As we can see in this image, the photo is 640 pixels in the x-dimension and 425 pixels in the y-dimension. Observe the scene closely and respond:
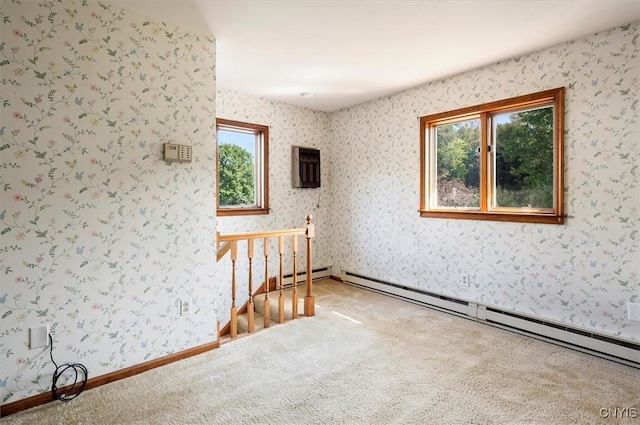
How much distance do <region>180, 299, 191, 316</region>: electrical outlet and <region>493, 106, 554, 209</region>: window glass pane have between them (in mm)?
2819

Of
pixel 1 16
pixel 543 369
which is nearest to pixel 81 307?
pixel 1 16

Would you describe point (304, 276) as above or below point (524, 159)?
below

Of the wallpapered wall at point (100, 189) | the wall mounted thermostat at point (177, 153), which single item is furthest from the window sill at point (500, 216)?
the wall mounted thermostat at point (177, 153)

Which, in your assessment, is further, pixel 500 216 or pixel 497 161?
pixel 497 161

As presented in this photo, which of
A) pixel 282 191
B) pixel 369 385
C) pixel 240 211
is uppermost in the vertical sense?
pixel 282 191

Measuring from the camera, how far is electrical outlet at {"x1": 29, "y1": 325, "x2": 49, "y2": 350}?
1910 mm

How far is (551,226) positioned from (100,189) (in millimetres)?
3326

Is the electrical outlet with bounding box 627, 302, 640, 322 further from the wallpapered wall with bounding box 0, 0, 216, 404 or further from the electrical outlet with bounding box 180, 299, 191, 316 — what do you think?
the electrical outlet with bounding box 180, 299, 191, 316

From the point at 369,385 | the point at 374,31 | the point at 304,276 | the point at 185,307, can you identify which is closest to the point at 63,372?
the point at 185,307

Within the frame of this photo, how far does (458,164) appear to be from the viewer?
11.5 ft

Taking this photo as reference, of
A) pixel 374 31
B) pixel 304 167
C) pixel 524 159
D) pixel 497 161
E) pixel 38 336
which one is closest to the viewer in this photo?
pixel 38 336

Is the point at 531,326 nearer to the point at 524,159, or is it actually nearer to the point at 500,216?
the point at 500,216

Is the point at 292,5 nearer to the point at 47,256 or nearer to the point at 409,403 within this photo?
the point at 47,256

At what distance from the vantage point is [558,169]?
2701 millimetres
